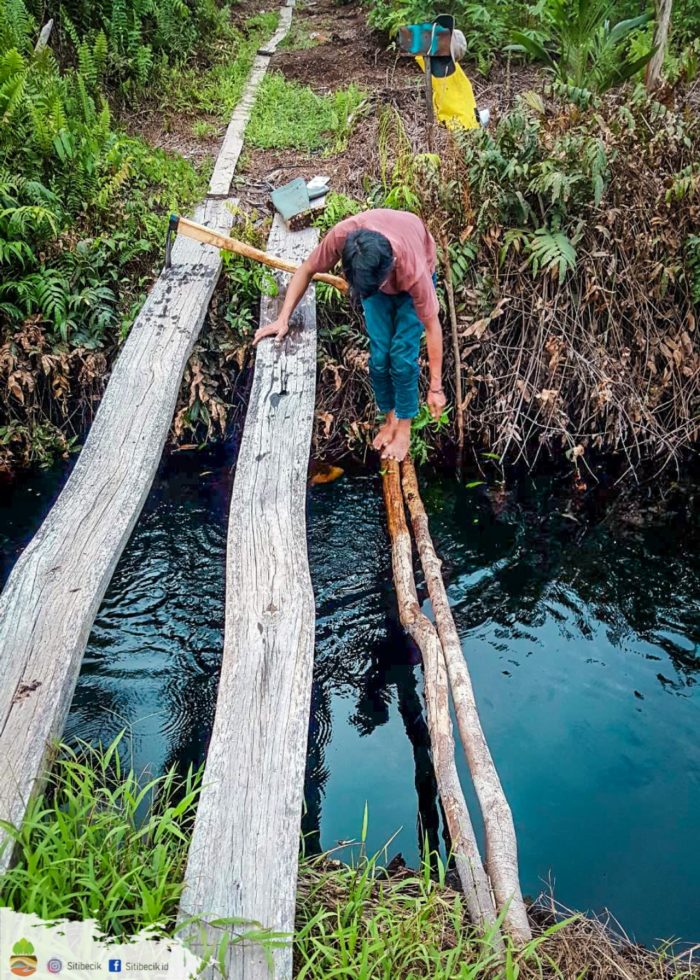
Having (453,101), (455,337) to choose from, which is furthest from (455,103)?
(455,337)

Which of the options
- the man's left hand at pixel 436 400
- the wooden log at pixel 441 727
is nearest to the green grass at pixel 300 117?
the man's left hand at pixel 436 400

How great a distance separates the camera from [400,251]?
3.74m

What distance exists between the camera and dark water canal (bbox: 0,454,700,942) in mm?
3395

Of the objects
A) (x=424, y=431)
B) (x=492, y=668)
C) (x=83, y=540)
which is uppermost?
(x=424, y=431)

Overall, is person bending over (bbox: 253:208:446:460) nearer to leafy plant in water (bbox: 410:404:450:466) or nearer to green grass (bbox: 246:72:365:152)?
leafy plant in water (bbox: 410:404:450:466)

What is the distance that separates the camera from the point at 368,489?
5379 mm

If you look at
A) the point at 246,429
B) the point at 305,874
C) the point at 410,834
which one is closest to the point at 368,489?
the point at 246,429

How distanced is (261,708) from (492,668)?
1841mm

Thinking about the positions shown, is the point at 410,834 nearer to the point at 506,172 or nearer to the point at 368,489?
the point at 368,489

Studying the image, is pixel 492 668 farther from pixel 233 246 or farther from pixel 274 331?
pixel 233 246

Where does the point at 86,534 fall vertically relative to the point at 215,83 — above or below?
below

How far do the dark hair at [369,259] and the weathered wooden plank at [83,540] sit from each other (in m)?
1.49

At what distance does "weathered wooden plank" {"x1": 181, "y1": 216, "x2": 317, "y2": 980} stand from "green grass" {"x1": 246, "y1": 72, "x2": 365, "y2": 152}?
423 cm
